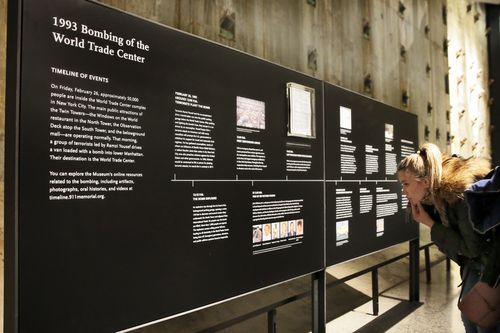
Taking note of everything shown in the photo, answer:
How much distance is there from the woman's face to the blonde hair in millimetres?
28

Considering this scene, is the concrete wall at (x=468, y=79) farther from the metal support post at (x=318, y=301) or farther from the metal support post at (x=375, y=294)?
the metal support post at (x=318, y=301)

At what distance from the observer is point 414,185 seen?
2.63 m

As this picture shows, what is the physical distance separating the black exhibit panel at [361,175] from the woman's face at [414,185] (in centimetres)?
78

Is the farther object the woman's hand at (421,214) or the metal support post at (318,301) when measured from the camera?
the metal support post at (318,301)

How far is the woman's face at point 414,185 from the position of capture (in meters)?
2.58

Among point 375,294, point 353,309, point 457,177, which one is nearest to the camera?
point 457,177

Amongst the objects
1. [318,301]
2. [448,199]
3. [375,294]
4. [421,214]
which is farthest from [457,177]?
[375,294]

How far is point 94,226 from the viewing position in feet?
5.85

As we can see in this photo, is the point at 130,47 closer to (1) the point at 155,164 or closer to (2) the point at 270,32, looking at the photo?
(1) the point at 155,164

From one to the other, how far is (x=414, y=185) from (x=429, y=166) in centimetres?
18

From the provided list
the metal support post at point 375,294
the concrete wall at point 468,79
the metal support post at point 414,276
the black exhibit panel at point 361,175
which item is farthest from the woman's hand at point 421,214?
the concrete wall at point 468,79

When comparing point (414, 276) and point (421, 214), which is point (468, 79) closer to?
point (414, 276)

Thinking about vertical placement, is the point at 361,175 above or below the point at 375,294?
above

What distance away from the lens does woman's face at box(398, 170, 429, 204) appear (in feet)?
8.46
